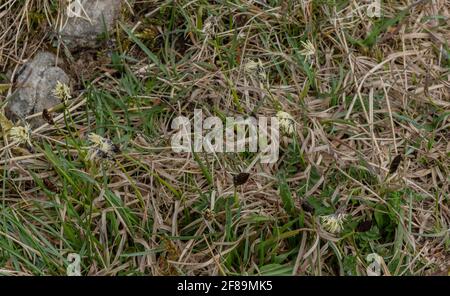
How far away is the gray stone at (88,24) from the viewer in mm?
2941

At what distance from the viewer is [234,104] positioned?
9.11 ft

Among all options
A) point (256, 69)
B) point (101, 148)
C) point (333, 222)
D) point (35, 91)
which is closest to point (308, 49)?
point (256, 69)

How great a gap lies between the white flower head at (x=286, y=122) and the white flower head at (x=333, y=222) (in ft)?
1.17

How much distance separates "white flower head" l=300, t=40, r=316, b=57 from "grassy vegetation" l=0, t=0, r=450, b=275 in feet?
0.14

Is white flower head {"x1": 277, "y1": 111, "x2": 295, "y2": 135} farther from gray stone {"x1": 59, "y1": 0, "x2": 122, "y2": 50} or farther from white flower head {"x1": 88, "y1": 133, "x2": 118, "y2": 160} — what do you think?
gray stone {"x1": 59, "y1": 0, "x2": 122, "y2": 50}

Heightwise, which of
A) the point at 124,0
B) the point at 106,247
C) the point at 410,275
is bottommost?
the point at 410,275

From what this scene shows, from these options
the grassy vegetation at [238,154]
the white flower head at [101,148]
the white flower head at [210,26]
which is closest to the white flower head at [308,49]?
the grassy vegetation at [238,154]

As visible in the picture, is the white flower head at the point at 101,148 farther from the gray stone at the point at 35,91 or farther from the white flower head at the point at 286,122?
the white flower head at the point at 286,122

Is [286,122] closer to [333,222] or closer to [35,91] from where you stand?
[333,222]

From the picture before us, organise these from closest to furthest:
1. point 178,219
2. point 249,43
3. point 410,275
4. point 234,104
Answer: point 410,275 → point 178,219 → point 234,104 → point 249,43

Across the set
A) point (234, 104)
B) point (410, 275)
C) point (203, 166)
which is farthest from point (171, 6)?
point (410, 275)

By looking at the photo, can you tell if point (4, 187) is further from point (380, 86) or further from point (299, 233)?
point (380, 86)

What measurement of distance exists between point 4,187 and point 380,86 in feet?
4.81

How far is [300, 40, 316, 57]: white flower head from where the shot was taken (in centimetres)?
267
